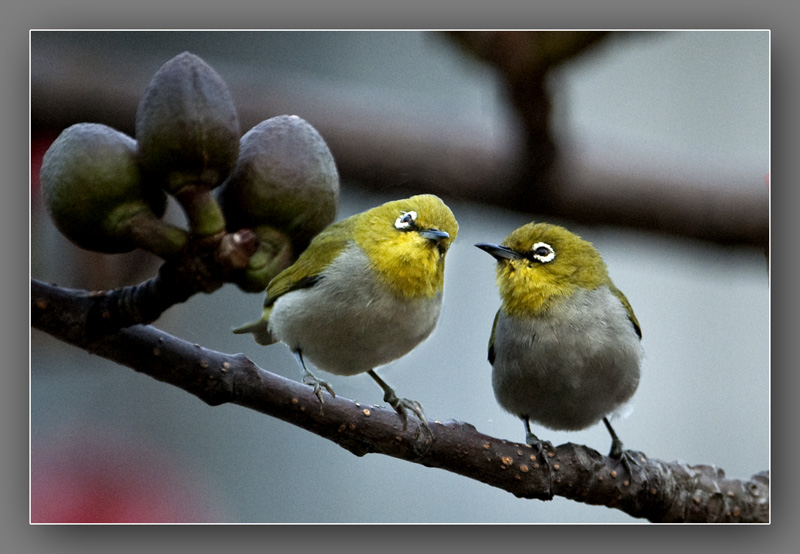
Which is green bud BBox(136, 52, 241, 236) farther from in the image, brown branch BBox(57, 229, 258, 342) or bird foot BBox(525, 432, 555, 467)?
bird foot BBox(525, 432, 555, 467)

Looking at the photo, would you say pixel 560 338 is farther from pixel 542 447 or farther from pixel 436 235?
pixel 436 235

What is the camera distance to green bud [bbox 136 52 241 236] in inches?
24.5

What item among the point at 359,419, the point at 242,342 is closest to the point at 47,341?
the point at 242,342

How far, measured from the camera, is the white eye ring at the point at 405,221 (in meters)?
1.02

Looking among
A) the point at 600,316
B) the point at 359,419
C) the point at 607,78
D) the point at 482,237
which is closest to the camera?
the point at 359,419

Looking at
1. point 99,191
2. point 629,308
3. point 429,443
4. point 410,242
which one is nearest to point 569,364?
point 629,308

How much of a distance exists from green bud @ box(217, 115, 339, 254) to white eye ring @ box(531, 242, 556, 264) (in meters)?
0.70

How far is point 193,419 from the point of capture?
53.0 inches

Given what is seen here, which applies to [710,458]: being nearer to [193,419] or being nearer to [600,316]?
[600,316]

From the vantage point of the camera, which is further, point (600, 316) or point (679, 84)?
point (679, 84)

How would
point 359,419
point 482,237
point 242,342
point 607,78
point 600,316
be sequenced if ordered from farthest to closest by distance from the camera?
point 607,78
point 600,316
point 482,237
point 242,342
point 359,419

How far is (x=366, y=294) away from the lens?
1083mm

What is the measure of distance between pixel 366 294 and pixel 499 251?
0.30 meters

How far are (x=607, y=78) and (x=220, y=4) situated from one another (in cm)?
82
